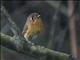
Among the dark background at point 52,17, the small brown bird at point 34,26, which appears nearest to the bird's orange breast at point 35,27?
the small brown bird at point 34,26

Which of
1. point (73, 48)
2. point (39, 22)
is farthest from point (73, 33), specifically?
point (39, 22)

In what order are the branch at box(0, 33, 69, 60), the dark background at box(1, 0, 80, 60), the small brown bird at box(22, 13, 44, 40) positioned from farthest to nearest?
the dark background at box(1, 0, 80, 60)
the small brown bird at box(22, 13, 44, 40)
the branch at box(0, 33, 69, 60)

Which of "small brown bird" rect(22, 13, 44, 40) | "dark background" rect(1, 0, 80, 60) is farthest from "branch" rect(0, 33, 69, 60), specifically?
"dark background" rect(1, 0, 80, 60)

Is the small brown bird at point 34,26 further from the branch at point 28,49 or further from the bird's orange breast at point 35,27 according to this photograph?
the branch at point 28,49


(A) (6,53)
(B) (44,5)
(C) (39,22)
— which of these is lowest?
(A) (6,53)

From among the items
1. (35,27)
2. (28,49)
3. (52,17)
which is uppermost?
(52,17)

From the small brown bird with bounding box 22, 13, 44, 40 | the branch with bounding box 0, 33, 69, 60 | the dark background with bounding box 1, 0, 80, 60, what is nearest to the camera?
the branch with bounding box 0, 33, 69, 60

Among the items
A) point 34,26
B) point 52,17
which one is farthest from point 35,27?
point 52,17

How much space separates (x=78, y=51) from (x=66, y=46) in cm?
30

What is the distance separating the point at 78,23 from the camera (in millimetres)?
5426

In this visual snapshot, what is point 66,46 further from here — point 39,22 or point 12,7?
point 39,22

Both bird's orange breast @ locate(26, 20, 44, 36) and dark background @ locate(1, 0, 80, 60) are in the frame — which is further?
dark background @ locate(1, 0, 80, 60)

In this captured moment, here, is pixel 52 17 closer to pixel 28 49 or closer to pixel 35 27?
pixel 35 27

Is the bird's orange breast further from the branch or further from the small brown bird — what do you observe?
the branch
